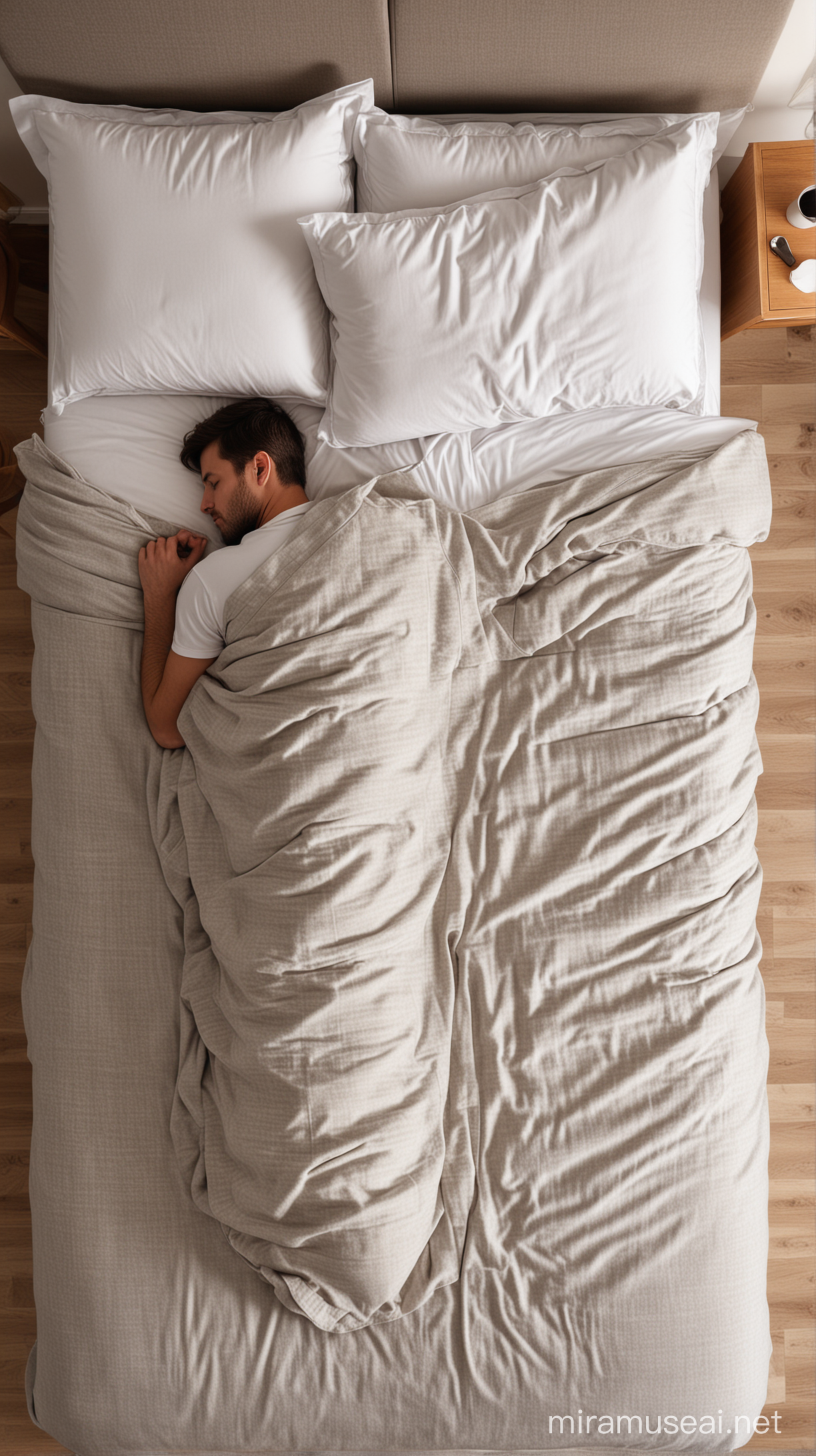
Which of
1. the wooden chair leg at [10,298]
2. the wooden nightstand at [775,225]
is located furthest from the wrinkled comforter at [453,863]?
the wooden chair leg at [10,298]

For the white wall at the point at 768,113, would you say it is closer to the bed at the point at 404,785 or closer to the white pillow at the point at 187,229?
the bed at the point at 404,785

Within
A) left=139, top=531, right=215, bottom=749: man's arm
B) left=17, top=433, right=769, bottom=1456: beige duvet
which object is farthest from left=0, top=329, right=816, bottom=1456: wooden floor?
left=139, top=531, right=215, bottom=749: man's arm

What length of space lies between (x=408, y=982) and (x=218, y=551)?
0.79m

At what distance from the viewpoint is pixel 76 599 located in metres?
1.52

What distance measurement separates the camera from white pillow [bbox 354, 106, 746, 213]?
1.54m

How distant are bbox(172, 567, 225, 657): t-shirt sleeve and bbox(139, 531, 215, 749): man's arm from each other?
0.6 inches

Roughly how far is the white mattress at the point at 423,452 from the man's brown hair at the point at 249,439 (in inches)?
1.8

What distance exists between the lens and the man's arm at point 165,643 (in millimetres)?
1486

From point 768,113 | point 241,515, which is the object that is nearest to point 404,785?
point 241,515

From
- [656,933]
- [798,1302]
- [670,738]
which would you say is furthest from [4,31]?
[798,1302]

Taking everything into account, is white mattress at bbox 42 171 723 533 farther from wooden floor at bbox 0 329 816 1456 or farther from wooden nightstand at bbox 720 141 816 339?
wooden floor at bbox 0 329 816 1456

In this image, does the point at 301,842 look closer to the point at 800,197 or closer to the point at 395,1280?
the point at 395,1280

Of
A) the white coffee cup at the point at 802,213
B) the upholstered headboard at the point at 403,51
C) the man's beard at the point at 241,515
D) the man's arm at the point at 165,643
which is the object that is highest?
the upholstered headboard at the point at 403,51

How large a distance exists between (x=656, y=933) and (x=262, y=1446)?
38.4 inches
